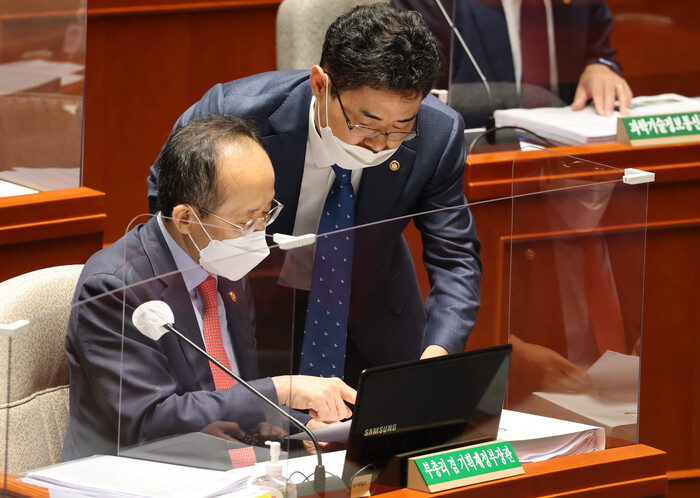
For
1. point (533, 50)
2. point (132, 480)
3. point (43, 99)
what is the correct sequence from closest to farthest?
point (132, 480)
point (43, 99)
point (533, 50)

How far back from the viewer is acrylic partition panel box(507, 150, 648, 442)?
1811 mm

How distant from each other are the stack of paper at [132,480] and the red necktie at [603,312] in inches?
26.3

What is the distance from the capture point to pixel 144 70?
3.80m

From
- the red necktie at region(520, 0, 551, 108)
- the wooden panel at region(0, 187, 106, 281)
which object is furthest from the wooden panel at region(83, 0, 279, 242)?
the red necktie at region(520, 0, 551, 108)

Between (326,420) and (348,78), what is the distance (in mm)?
589

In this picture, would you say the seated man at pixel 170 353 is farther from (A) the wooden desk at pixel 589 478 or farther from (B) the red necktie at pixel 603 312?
(B) the red necktie at pixel 603 312

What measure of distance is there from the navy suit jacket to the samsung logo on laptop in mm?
140

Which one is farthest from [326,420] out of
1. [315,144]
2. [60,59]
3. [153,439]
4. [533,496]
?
[60,59]

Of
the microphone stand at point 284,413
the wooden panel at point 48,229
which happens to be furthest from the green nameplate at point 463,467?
the wooden panel at point 48,229

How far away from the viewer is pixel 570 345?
6.09 feet

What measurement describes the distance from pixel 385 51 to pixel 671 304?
1.42 metres

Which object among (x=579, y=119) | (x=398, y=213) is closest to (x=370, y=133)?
(x=398, y=213)

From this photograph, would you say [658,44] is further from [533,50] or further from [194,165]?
[194,165]

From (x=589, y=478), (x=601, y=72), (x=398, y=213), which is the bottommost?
(x=589, y=478)
